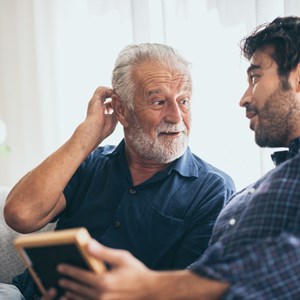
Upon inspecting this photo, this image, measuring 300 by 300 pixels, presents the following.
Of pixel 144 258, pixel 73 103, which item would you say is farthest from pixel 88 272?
Answer: pixel 73 103

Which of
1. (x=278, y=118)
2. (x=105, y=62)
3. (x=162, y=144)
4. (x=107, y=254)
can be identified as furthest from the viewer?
(x=105, y=62)

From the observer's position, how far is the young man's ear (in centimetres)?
197

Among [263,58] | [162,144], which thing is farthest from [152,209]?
[263,58]

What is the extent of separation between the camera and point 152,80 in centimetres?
186

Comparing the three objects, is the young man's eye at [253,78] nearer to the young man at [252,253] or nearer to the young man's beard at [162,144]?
the young man at [252,253]

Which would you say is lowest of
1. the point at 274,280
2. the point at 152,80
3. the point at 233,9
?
the point at 274,280

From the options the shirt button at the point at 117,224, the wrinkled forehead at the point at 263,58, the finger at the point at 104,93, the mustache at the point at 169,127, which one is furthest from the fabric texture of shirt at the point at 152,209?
the wrinkled forehead at the point at 263,58

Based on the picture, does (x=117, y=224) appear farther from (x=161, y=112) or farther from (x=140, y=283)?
(x=140, y=283)

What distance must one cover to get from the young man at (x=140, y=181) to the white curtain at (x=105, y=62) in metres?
0.32

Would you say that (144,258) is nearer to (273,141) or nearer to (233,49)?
(273,141)

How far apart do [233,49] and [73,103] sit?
88 cm

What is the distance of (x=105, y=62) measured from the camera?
255cm

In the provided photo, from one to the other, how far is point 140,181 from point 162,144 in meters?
0.16

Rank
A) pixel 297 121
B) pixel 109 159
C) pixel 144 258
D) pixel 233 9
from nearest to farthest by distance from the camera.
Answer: pixel 297 121 < pixel 144 258 < pixel 109 159 < pixel 233 9
